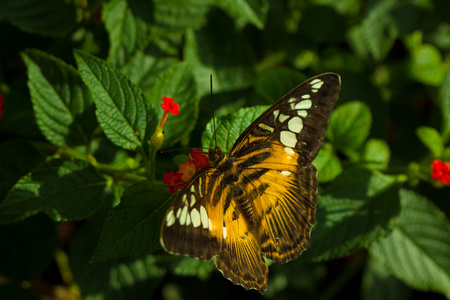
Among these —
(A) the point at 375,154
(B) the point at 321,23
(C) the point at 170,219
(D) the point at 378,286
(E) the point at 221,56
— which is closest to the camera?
(C) the point at 170,219

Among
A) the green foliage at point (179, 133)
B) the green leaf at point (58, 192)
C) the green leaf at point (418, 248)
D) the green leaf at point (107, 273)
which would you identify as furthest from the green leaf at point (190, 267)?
the green leaf at point (418, 248)

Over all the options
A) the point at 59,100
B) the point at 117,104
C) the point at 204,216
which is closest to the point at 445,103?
the point at 204,216

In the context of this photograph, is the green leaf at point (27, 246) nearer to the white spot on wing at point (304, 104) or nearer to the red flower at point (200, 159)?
the red flower at point (200, 159)

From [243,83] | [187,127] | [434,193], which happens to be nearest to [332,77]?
[187,127]

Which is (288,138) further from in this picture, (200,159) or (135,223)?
(135,223)

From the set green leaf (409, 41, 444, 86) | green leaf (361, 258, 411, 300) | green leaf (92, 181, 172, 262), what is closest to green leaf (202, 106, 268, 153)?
green leaf (92, 181, 172, 262)

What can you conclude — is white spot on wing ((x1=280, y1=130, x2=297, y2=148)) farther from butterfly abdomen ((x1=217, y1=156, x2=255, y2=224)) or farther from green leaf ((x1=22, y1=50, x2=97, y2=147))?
green leaf ((x1=22, y1=50, x2=97, y2=147))
